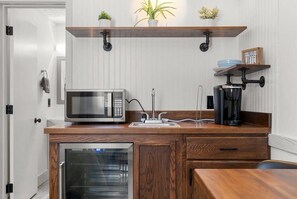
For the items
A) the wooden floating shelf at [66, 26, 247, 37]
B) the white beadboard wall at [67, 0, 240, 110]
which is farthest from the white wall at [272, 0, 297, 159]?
the white beadboard wall at [67, 0, 240, 110]

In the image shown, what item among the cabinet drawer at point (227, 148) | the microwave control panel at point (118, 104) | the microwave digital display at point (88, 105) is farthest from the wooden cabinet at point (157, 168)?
the microwave digital display at point (88, 105)

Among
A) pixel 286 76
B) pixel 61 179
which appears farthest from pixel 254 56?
pixel 61 179

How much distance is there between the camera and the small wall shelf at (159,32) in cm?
230

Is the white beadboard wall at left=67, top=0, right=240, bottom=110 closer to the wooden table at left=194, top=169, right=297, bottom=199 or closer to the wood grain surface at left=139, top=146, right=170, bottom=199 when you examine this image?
the wood grain surface at left=139, top=146, right=170, bottom=199

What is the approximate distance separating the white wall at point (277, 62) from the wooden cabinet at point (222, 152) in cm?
12

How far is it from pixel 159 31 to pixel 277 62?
101cm

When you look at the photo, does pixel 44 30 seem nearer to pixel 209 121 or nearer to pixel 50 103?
pixel 50 103

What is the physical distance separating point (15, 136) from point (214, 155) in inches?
80.9

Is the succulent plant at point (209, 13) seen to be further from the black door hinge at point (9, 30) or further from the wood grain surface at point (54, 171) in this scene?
the black door hinge at point (9, 30)

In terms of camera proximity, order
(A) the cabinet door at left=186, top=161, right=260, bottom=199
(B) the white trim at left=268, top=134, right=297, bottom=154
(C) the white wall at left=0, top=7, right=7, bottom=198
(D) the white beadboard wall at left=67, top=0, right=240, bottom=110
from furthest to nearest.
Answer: (C) the white wall at left=0, top=7, right=7, bottom=198 → (D) the white beadboard wall at left=67, top=0, right=240, bottom=110 → (A) the cabinet door at left=186, top=161, right=260, bottom=199 → (B) the white trim at left=268, top=134, right=297, bottom=154

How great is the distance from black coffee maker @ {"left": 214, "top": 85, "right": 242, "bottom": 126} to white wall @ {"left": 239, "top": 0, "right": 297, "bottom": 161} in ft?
0.64

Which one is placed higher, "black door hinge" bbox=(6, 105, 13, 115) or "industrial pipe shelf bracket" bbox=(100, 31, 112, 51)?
"industrial pipe shelf bracket" bbox=(100, 31, 112, 51)

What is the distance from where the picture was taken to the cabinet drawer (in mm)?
1913

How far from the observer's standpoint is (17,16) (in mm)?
2906
